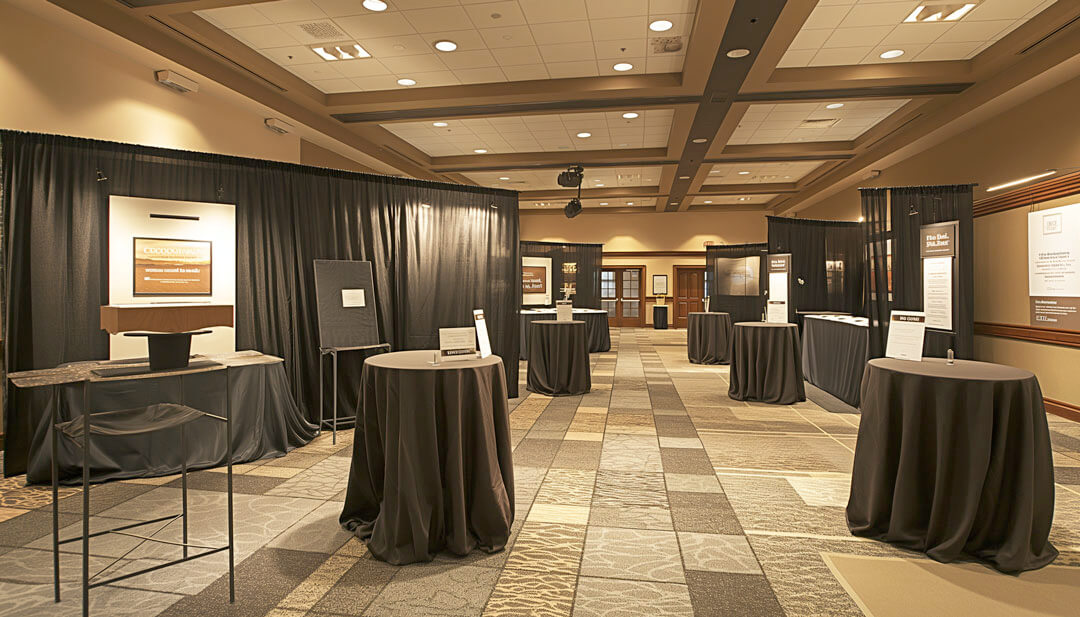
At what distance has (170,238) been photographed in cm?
460

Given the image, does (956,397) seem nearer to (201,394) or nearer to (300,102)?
(201,394)

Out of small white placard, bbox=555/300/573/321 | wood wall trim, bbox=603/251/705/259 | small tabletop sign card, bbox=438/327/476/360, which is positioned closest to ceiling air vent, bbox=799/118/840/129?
small white placard, bbox=555/300/573/321

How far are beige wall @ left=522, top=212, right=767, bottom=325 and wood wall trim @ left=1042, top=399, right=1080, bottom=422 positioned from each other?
1170cm

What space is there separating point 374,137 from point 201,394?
606 centimetres

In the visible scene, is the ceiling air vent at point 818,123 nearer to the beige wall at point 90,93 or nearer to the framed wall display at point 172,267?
the beige wall at point 90,93

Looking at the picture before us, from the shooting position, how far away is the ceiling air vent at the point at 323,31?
562 cm

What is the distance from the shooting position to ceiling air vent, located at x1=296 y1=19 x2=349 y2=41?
18.4 ft

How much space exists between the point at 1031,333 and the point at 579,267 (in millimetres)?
8961

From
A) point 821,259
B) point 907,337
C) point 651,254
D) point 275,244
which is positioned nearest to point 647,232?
point 651,254

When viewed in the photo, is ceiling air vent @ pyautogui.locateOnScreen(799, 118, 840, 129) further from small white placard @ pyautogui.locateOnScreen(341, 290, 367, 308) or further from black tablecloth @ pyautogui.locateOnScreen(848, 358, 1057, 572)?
small white placard @ pyautogui.locateOnScreen(341, 290, 367, 308)

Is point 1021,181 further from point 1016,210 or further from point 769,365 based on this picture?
point 769,365

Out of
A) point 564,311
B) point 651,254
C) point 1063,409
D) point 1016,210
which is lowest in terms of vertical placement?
point 1063,409

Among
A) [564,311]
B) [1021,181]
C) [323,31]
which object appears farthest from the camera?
[564,311]

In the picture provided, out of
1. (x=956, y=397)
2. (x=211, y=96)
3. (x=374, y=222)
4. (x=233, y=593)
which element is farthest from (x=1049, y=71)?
(x=211, y=96)
